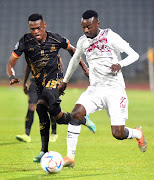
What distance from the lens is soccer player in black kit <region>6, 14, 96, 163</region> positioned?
618 cm

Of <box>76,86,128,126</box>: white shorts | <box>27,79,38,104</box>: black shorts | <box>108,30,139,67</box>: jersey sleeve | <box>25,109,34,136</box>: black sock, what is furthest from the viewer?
<box>27,79,38,104</box>: black shorts

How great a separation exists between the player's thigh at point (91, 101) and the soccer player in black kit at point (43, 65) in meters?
0.77

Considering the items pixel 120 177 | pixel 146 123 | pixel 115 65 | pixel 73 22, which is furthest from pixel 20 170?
pixel 73 22

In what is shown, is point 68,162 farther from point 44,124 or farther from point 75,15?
point 75,15

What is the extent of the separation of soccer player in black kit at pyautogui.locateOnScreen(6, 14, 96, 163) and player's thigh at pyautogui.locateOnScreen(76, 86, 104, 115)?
0.77m

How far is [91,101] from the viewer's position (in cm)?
546

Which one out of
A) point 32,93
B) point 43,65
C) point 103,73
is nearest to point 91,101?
point 103,73

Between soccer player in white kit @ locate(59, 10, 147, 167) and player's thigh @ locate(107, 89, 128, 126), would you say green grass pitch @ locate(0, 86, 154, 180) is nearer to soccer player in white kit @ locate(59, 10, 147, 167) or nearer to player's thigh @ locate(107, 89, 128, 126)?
soccer player in white kit @ locate(59, 10, 147, 167)

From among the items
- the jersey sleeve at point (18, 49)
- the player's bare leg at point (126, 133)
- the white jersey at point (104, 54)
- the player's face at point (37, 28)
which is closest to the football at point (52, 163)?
the player's bare leg at point (126, 133)

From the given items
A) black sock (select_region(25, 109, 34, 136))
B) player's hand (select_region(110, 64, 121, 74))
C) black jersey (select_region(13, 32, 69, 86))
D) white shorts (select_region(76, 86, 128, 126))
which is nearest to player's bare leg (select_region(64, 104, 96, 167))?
white shorts (select_region(76, 86, 128, 126))

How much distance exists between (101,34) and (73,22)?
44.0m

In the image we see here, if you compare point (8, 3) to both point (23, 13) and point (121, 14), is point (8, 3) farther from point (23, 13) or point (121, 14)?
point (121, 14)

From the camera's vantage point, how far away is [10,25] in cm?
4884

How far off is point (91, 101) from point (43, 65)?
128 cm
